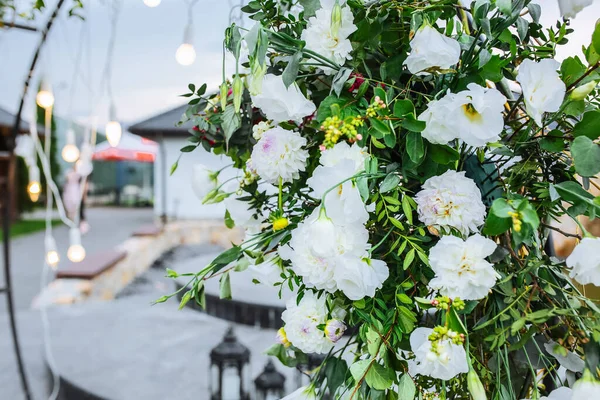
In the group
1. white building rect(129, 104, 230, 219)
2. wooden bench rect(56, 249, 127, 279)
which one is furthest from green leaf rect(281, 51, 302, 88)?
white building rect(129, 104, 230, 219)

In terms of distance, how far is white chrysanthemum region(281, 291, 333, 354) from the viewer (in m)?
0.49

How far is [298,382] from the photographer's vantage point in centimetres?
166

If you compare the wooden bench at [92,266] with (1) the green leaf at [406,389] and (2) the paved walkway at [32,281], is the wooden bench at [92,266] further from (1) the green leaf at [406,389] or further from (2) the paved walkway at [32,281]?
(1) the green leaf at [406,389]

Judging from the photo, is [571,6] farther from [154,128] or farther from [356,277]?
[154,128]

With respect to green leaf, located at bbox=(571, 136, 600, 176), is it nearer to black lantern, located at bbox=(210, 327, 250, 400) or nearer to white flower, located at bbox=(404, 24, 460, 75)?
white flower, located at bbox=(404, 24, 460, 75)

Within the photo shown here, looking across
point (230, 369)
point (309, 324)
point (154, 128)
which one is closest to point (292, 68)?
point (309, 324)

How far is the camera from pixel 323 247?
379mm

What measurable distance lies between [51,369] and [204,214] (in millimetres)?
6263

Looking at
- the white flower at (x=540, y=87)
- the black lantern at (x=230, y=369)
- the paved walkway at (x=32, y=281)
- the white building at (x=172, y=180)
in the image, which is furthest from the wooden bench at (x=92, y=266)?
the white flower at (x=540, y=87)

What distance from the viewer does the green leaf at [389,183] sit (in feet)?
1.36

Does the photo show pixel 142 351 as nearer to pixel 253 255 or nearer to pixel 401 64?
pixel 253 255

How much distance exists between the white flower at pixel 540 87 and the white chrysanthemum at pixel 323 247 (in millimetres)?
190

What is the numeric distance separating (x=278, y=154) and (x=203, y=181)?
0.20m

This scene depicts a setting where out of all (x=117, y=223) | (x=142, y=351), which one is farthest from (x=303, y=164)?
(x=117, y=223)
